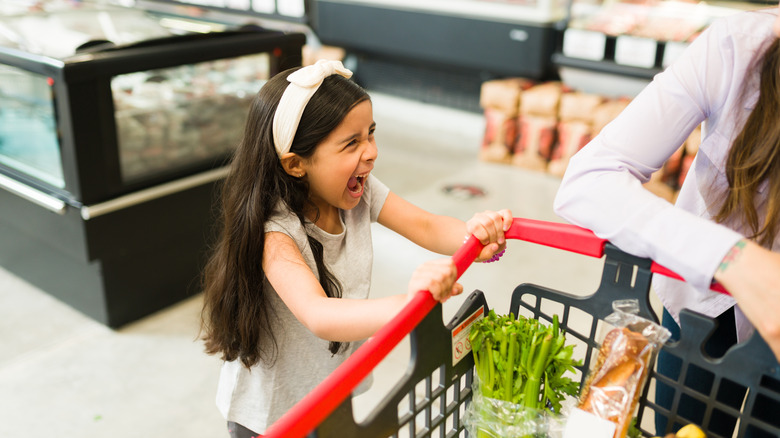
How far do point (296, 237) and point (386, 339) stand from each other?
17.9 inches

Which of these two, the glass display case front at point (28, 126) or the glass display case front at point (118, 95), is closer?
the glass display case front at point (118, 95)

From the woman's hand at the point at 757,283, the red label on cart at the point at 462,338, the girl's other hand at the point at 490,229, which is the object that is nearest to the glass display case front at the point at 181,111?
the girl's other hand at the point at 490,229

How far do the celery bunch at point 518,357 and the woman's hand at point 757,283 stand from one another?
27 cm

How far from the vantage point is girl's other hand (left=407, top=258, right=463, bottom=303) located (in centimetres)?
93

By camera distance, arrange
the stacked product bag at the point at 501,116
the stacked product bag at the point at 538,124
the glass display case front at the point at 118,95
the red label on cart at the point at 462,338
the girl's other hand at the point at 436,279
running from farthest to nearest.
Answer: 1. the stacked product bag at the point at 501,116
2. the stacked product bag at the point at 538,124
3. the glass display case front at the point at 118,95
4. the red label on cart at the point at 462,338
5. the girl's other hand at the point at 436,279

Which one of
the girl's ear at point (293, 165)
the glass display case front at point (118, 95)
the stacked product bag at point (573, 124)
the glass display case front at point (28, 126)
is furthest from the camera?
the stacked product bag at point (573, 124)

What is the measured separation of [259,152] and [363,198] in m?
0.26

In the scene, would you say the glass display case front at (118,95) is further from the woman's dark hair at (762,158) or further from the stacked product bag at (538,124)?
the woman's dark hair at (762,158)

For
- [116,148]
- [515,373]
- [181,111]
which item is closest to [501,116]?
[181,111]

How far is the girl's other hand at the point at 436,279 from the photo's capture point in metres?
0.93

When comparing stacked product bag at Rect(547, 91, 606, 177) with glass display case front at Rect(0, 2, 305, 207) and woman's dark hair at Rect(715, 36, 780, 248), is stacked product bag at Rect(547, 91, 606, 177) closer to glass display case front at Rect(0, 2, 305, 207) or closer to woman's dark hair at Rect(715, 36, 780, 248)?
glass display case front at Rect(0, 2, 305, 207)

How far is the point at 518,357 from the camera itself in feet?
3.47

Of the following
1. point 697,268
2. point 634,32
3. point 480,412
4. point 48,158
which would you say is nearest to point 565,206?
point 697,268

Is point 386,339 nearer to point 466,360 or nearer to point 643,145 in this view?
point 466,360
